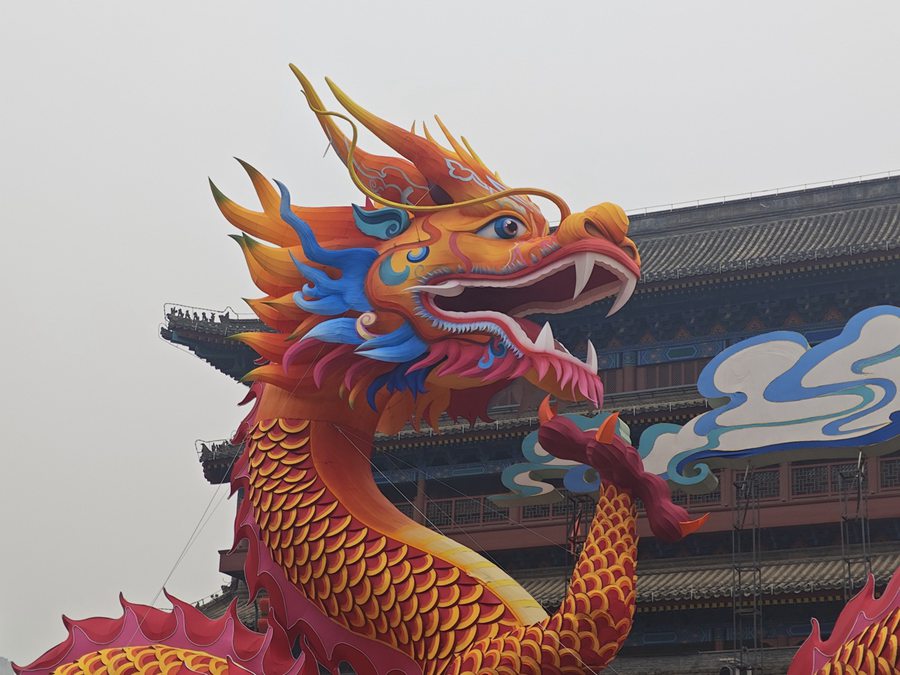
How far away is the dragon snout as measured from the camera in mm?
6883

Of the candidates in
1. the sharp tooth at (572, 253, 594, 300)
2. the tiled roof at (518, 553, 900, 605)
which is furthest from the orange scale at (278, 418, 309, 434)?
the tiled roof at (518, 553, 900, 605)

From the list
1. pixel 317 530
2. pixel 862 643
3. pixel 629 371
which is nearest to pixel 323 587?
pixel 317 530

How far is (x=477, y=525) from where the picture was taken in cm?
1870

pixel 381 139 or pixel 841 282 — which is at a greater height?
pixel 841 282

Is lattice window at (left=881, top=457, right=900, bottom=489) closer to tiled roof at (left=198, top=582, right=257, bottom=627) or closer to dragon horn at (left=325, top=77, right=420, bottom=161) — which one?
tiled roof at (left=198, top=582, right=257, bottom=627)

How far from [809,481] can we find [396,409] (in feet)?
35.7

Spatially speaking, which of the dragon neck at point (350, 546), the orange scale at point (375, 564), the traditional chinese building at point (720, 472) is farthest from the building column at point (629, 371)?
the orange scale at point (375, 564)

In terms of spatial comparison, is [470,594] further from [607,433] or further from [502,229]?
[502,229]

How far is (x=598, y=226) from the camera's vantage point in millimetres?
6918

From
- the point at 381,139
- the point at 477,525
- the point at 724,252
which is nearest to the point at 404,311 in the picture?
the point at 381,139

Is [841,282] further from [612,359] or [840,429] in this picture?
[840,429]

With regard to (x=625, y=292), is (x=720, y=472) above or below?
above

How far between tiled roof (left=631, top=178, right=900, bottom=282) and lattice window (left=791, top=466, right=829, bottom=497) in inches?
104

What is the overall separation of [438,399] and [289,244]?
1.09 metres
